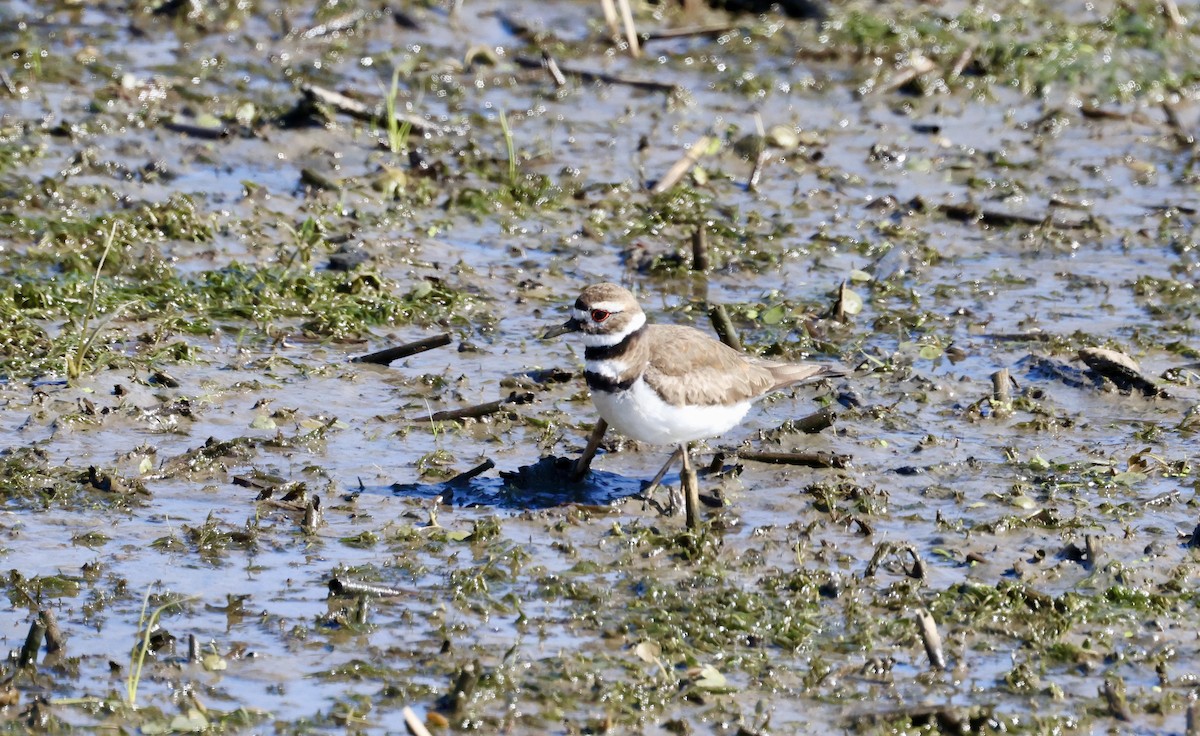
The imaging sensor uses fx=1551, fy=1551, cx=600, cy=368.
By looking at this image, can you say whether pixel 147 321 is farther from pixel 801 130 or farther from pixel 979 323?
pixel 801 130

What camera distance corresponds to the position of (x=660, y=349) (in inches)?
307

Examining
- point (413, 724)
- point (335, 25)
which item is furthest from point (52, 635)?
point (335, 25)

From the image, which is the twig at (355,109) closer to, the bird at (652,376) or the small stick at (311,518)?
the bird at (652,376)

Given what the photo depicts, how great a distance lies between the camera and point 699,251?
11.2m

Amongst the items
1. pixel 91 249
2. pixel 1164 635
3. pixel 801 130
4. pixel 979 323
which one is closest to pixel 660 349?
pixel 1164 635

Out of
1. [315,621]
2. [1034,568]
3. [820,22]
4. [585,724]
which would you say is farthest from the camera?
[820,22]

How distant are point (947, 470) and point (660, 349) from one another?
1.92m

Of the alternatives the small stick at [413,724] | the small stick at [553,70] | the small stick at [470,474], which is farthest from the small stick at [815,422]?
the small stick at [553,70]

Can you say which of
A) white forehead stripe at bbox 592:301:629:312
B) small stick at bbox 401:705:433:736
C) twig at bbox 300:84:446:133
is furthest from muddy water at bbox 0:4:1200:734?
white forehead stripe at bbox 592:301:629:312

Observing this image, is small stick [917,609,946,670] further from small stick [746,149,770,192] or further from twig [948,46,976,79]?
twig [948,46,976,79]

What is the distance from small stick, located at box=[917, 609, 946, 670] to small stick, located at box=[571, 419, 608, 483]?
2114mm

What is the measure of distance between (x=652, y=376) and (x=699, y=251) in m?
3.77

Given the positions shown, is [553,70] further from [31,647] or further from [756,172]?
[31,647]

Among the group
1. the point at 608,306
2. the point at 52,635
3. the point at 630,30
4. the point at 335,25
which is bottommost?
the point at 335,25
